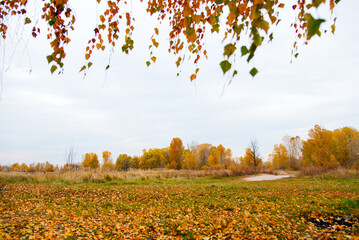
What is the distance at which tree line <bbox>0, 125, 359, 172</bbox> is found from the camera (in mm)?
26516

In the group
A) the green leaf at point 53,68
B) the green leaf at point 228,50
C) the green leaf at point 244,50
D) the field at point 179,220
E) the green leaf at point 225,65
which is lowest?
the field at point 179,220

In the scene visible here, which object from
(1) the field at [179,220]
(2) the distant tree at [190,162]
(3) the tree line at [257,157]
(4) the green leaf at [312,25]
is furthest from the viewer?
(2) the distant tree at [190,162]

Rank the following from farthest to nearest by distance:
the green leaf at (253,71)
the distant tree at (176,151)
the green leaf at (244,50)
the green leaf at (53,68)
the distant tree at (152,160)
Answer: the distant tree at (152,160) < the distant tree at (176,151) < the green leaf at (53,68) < the green leaf at (253,71) < the green leaf at (244,50)

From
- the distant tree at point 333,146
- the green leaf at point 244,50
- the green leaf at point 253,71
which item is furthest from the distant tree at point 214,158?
the green leaf at point 244,50

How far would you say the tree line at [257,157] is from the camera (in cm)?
2652

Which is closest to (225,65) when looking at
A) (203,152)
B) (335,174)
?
(335,174)

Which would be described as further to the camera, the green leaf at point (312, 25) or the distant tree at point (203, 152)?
the distant tree at point (203, 152)

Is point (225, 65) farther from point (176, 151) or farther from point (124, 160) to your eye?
point (124, 160)

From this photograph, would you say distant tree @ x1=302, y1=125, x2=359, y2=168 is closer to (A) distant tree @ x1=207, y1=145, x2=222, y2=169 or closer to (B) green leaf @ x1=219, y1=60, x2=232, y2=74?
(A) distant tree @ x1=207, y1=145, x2=222, y2=169

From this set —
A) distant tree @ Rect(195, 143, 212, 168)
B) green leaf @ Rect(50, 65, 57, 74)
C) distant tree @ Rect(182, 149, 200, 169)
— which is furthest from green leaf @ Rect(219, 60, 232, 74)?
distant tree @ Rect(195, 143, 212, 168)

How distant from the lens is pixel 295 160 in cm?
4338

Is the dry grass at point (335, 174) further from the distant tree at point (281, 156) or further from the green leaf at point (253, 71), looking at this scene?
the distant tree at point (281, 156)

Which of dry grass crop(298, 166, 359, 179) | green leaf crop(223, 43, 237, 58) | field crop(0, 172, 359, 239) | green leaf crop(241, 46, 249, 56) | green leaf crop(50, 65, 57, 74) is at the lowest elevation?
dry grass crop(298, 166, 359, 179)

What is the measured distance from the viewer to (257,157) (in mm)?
31172
